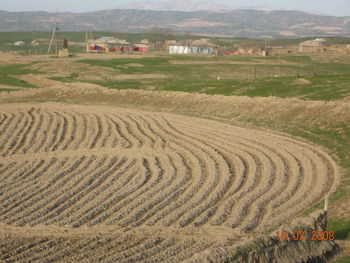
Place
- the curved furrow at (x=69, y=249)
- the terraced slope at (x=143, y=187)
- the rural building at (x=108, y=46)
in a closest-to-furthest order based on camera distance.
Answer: the curved furrow at (x=69, y=249) → the terraced slope at (x=143, y=187) → the rural building at (x=108, y=46)

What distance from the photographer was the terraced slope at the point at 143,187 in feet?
39.3

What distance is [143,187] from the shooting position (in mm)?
16344

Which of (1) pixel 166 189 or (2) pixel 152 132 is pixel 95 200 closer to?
(1) pixel 166 189

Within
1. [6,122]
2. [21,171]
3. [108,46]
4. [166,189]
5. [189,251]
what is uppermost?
[189,251]

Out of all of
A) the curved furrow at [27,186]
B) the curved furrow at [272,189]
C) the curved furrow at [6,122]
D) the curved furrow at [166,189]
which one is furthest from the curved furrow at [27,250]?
the curved furrow at [6,122]

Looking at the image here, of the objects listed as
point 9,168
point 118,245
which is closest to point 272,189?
point 118,245

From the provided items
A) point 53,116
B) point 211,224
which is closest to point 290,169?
point 211,224

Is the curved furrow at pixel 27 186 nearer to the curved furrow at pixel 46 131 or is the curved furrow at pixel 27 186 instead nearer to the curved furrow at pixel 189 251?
the curved furrow at pixel 46 131

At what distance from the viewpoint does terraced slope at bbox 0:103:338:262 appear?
11977 mm

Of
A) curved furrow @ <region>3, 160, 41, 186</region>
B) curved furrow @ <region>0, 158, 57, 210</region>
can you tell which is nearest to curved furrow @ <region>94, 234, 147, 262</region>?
curved furrow @ <region>0, 158, 57, 210</region>

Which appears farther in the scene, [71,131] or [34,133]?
[71,131]

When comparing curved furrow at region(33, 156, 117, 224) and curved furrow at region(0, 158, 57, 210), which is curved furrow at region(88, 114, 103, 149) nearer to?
curved furrow at region(33, 156, 117, 224)

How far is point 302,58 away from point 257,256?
7138cm

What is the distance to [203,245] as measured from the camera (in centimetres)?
1170
